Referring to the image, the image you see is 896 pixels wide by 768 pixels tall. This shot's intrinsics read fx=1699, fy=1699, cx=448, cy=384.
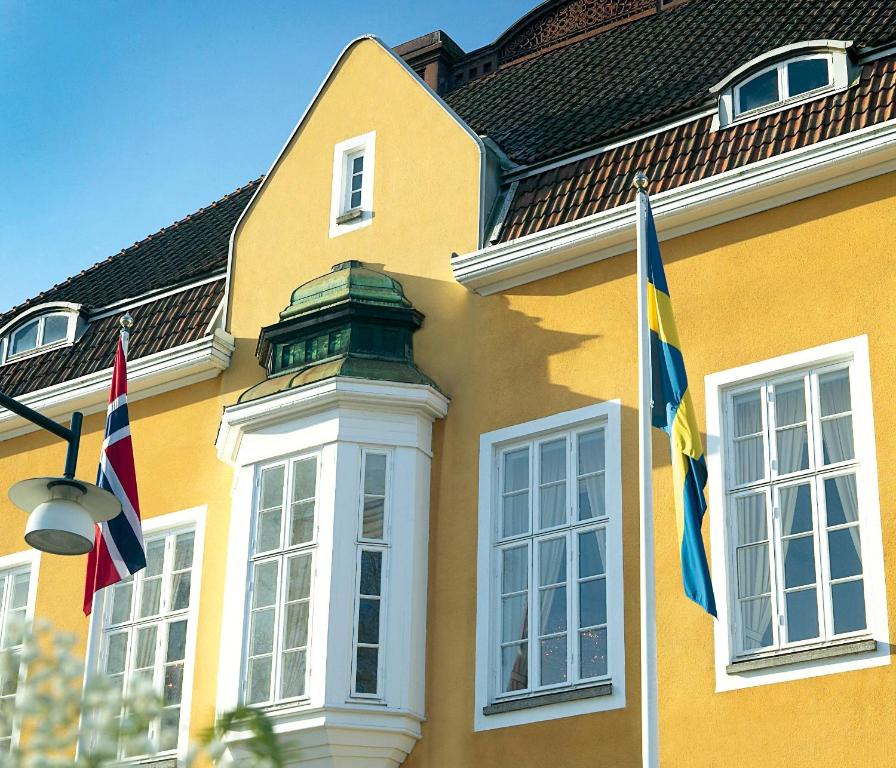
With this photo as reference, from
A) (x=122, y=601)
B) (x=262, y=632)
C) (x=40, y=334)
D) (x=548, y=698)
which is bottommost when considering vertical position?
(x=548, y=698)

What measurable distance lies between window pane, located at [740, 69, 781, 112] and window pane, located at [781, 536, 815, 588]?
428 cm

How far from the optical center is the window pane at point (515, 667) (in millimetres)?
13470

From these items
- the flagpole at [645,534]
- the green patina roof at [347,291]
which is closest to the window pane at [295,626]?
the green patina roof at [347,291]

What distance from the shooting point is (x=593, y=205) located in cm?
1496

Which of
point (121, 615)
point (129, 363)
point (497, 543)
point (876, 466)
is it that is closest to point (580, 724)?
point (497, 543)

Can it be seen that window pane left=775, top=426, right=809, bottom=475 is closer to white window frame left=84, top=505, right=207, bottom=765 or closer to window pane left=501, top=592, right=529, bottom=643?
window pane left=501, top=592, right=529, bottom=643

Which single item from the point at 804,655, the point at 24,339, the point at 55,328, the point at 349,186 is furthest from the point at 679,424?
the point at 24,339

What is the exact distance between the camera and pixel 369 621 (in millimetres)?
13977

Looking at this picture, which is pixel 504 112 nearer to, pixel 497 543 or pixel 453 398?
pixel 453 398

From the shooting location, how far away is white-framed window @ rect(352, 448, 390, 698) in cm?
1373

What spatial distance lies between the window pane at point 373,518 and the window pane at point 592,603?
1.90 metres

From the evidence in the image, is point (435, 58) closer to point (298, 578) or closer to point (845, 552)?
point (298, 578)

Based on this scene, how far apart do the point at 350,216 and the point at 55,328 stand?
4281mm

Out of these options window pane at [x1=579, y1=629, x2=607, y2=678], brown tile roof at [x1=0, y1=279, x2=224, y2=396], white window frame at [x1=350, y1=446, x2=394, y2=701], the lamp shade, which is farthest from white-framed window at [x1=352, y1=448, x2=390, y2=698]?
brown tile roof at [x1=0, y1=279, x2=224, y2=396]
